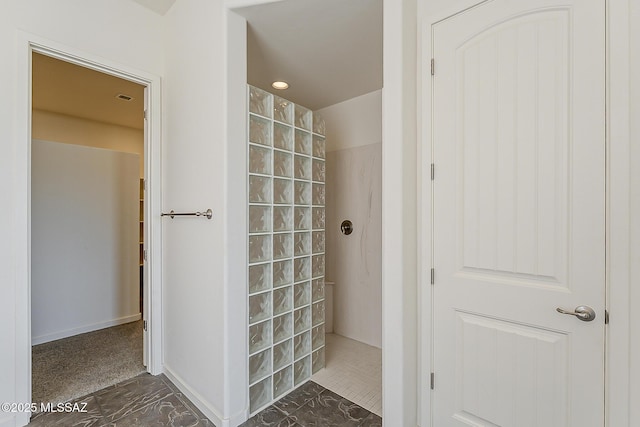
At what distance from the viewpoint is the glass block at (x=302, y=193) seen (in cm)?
227

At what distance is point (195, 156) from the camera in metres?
2.01

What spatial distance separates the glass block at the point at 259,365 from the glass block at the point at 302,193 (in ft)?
3.55

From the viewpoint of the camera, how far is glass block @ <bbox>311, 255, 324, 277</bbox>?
2.41 m

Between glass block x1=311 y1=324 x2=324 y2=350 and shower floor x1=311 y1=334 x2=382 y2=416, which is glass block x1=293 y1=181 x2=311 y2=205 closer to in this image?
glass block x1=311 y1=324 x2=324 y2=350

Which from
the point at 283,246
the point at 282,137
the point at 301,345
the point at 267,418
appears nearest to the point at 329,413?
the point at 267,418

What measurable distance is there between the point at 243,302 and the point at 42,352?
2302 mm

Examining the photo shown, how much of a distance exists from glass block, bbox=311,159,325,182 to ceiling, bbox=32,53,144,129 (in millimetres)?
2086

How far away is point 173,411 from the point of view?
6.27ft

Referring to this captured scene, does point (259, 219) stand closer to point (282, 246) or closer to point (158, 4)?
point (282, 246)

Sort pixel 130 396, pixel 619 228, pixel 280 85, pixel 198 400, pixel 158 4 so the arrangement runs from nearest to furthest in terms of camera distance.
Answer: pixel 619 228, pixel 198 400, pixel 130 396, pixel 158 4, pixel 280 85

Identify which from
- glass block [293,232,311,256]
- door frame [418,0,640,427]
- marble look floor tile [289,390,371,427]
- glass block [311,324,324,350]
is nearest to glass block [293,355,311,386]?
glass block [311,324,324,350]

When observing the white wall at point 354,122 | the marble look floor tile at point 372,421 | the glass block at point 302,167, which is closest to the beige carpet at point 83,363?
the marble look floor tile at point 372,421

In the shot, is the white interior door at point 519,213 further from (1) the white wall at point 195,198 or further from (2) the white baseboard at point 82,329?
(2) the white baseboard at point 82,329

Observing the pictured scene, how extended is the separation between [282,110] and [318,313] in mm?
1620
